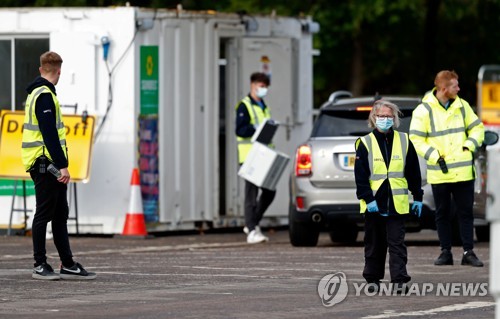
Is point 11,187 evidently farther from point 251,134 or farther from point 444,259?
point 444,259

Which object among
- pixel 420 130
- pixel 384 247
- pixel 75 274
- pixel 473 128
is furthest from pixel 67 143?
pixel 384 247

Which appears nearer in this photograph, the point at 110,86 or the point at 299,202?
the point at 299,202

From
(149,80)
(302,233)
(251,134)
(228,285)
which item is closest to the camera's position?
(228,285)

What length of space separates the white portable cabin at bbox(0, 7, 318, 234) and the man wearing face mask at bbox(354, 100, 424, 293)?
25.7 ft

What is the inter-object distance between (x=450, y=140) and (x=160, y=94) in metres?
5.86

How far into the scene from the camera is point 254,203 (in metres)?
19.7

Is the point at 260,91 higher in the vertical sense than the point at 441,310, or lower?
higher

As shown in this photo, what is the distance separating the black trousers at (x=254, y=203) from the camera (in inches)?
773

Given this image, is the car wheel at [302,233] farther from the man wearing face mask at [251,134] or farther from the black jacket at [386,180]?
the black jacket at [386,180]

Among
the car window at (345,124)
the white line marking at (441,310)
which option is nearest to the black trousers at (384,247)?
the white line marking at (441,310)

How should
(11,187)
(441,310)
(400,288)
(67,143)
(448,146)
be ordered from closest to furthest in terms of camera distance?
(441,310) < (400,288) < (448,146) < (67,143) < (11,187)

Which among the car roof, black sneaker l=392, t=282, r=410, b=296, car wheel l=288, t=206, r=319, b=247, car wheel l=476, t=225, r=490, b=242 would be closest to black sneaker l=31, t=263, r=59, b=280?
black sneaker l=392, t=282, r=410, b=296

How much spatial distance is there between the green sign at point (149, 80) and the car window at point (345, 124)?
281cm

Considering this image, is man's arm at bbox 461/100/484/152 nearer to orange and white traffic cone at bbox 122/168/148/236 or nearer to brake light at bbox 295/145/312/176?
brake light at bbox 295/145/312/176
